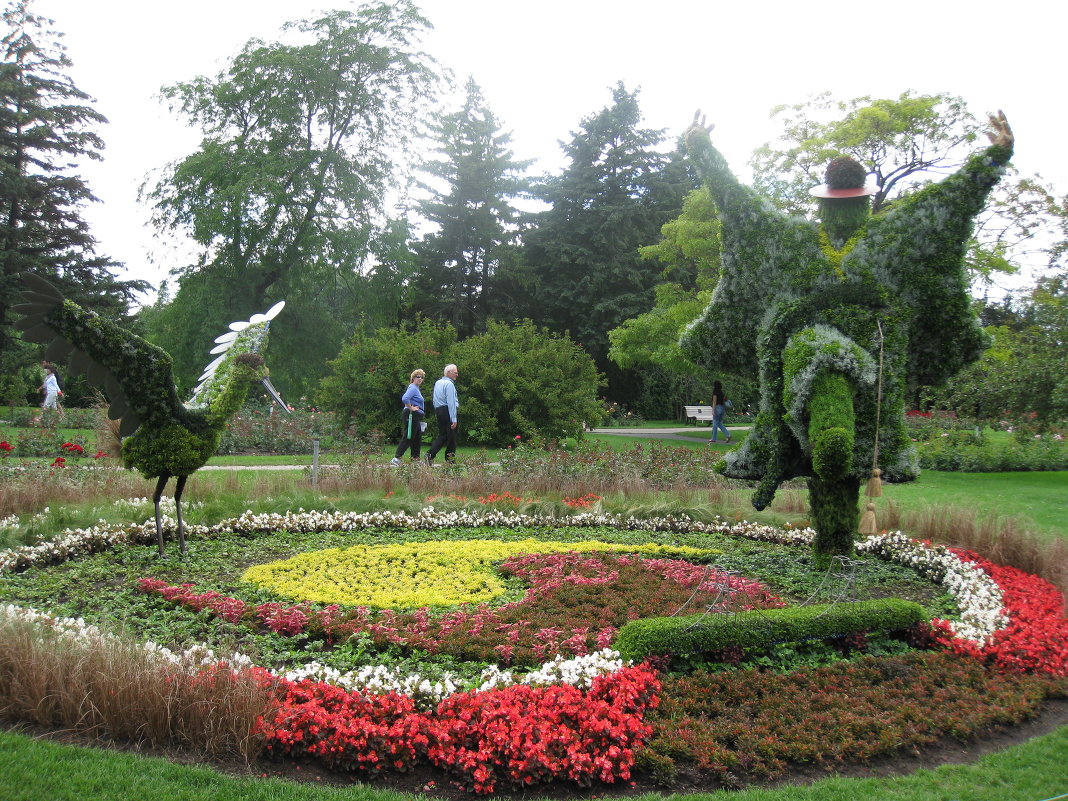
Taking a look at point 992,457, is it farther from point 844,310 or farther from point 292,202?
point 292,202

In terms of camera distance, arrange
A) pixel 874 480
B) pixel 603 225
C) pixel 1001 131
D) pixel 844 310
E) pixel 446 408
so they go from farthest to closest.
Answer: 1. pixel 603 225
2. pixel 446 408
3. pixel 844 310
4. pixel 1001 131
5. pixel 874 480

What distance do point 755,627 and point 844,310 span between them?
3.13m

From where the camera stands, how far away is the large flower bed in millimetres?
3453

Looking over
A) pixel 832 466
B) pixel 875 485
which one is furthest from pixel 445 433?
pixel 875 485

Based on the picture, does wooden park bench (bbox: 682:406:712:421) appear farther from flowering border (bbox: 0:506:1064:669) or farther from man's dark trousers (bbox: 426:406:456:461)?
flowering border (bbox: 0:506:1064:669)

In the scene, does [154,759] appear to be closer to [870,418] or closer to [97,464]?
[870,418]

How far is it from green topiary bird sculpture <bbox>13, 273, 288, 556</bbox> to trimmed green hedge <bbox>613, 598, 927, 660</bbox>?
176 inches

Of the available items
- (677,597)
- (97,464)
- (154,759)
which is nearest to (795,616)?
(677,597)

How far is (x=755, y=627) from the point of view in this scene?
4570 mm

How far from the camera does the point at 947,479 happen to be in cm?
1416

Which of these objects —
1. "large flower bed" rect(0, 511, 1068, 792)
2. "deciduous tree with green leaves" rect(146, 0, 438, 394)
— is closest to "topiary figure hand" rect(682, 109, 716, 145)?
"large flower bed" rect(0, 511, 1068, 792)

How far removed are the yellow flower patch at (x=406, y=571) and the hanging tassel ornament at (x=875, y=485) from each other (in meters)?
2.21

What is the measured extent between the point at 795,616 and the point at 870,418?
2258mm

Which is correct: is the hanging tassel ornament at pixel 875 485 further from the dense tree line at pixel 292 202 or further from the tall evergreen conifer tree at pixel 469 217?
the tall evergreen conifer tree at pixel 469 217
